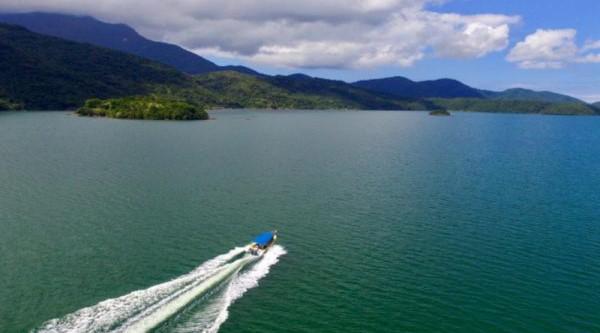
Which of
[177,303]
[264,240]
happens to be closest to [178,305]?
[177,303]

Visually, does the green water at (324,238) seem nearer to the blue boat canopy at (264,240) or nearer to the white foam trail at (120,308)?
the white foam trail at (120,308)

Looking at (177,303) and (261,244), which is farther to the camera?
(261,244)

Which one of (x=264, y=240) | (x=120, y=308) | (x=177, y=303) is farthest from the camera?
(x=264, y=240)

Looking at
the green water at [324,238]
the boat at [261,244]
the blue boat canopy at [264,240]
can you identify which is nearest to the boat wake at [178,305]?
the green water at [324,238]

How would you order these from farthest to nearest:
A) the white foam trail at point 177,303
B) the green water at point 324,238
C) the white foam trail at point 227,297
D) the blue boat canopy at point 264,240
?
1. the blue boat canopy at point 264,240
2. the green water at point 324,238
3. the white foam trail at point 227,297
4. the white foam trail at point 177,303

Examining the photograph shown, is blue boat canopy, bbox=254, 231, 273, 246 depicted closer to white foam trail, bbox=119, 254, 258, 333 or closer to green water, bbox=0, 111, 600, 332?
green water, bbox=0, 111, 600, 332

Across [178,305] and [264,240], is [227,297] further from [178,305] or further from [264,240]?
[264,240]
